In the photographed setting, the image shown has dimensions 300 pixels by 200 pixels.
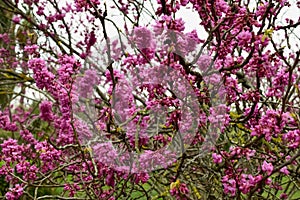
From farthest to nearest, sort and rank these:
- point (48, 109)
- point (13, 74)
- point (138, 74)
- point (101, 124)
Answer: point (13, 74), point (48, 109), point (101, 124), point (138, 74)

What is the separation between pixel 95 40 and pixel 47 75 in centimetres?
182

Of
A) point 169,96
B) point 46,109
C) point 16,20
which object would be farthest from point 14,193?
point 16,20

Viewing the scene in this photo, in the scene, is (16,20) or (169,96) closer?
(169,96)

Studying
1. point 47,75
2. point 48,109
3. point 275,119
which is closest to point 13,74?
point 48,109

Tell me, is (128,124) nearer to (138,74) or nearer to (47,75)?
(138,74)

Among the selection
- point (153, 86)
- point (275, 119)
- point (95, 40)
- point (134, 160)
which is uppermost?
point (95, 40)

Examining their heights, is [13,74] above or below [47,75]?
above

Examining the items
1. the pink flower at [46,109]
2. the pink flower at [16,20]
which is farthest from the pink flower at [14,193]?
the pink flower at [16,20]

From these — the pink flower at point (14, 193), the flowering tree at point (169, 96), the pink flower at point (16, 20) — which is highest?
the pink flower at point (16, 20)

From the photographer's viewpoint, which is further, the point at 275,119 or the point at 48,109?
the point at 48,109

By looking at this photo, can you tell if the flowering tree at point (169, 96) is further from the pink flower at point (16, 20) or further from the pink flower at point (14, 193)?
the pink flower at point (16, 20)

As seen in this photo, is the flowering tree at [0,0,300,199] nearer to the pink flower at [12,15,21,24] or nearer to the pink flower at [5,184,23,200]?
the pink flower at [5,184,23,200]

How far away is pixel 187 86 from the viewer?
2.56 meters

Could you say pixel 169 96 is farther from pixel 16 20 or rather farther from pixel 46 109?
pixel 16 20
